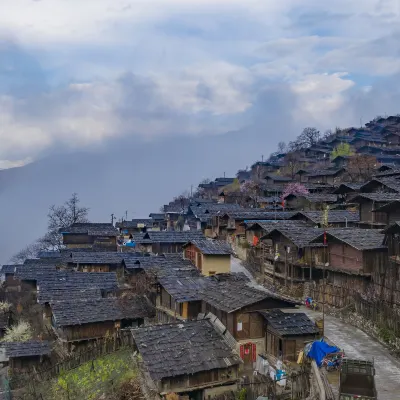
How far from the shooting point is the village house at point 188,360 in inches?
850

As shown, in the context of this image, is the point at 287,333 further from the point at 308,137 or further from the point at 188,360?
the point at 308,137

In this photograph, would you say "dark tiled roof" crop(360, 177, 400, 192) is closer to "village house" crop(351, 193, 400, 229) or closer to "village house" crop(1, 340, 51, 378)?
"village house" crop(351, 193, 400, 229)

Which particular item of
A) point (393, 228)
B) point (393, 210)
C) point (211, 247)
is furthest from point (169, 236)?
point (393, 228)

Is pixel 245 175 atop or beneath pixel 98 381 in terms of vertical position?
atop

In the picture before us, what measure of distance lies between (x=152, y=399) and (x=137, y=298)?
50.8 feet

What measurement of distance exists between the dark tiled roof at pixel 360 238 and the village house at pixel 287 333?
8722 millimetres

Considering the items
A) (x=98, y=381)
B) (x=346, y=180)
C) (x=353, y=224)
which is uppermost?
(x=346, y=180)

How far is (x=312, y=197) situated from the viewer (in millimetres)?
57438

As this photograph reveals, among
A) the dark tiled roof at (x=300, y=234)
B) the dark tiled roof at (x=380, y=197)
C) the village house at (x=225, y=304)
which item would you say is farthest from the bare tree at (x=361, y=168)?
the village house at (x=225, y=304)

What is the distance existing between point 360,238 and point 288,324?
37.3 ft

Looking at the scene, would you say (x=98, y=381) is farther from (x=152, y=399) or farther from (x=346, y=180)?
(x=346, y=180)

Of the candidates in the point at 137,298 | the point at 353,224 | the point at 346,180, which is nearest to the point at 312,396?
the point at 137,298

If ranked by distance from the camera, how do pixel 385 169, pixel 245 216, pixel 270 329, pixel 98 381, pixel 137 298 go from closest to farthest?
pixel 270 329 → pixel 98 381 → pixel 137 298 → pixel 245 216 → pixel 385 169

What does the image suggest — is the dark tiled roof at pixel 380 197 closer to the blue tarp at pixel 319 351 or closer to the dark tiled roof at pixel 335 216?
the dark tiled roof at pixel 335 216
